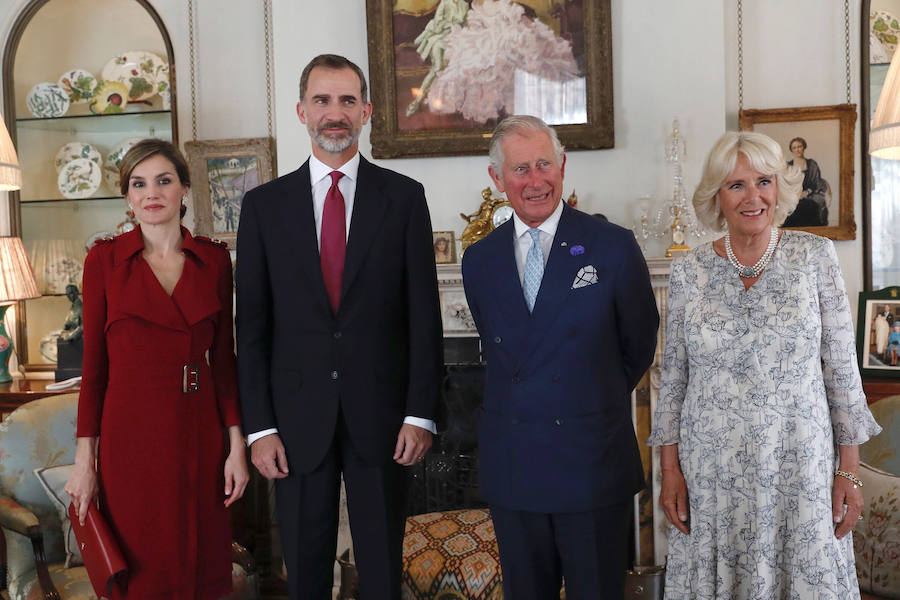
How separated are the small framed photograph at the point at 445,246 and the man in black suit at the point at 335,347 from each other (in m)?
1.73

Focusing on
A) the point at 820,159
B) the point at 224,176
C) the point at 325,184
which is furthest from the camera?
the point at 224,176

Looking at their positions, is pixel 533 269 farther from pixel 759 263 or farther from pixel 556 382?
pixel 759 263

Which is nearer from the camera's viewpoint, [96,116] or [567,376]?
[567,376]

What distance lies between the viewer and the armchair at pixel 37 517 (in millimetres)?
2590

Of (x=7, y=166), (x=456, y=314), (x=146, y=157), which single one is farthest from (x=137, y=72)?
(x=146, y=157)

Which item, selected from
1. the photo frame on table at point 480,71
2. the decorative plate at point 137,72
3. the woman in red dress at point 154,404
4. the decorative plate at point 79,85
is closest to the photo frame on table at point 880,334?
the photo frame on table at point 480,71

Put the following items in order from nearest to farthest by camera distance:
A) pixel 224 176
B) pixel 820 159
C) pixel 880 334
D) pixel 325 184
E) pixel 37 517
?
pixel 325 184
pixel 37 517
pixel 880 334
pixel 820 159
pixel 224 176

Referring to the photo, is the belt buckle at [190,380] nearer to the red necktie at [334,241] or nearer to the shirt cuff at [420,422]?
the red necktie at [334,241]

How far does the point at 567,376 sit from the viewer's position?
1.76 m

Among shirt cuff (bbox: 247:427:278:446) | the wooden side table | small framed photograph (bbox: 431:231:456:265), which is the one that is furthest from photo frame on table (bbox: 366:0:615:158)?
shirt cuff (bbox: 247:427:278:446)

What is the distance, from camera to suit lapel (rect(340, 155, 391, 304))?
189 cm

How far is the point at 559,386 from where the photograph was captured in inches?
69.0

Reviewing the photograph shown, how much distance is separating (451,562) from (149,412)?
149 cm

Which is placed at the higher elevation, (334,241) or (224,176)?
(224,176)
